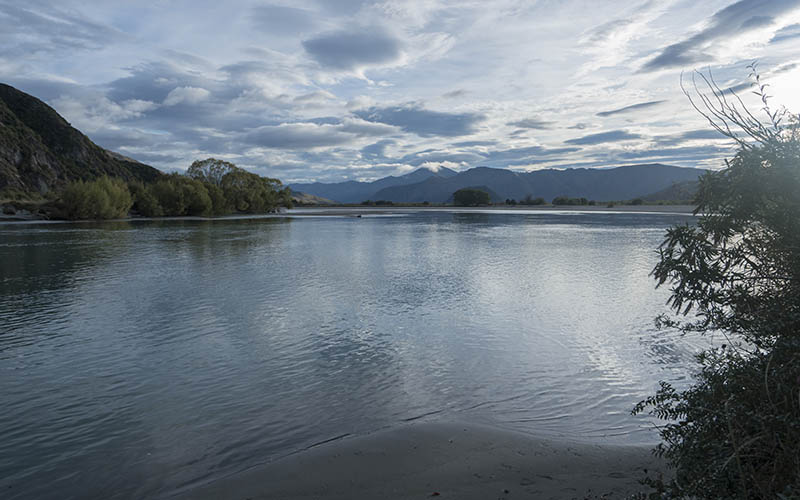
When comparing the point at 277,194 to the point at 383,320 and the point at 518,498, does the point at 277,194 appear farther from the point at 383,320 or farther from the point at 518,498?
the point at 518,498

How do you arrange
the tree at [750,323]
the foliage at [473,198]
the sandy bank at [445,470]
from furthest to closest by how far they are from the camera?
the foliage at [473,198]
the sandy bank at [445,470]
the tree at [750,323]

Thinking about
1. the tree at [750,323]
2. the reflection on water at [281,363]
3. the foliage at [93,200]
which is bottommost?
the reflection on water at [281,363]

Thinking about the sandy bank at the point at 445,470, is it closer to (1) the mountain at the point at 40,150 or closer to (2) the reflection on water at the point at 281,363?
(2) the reflection on water at the point at 281,363

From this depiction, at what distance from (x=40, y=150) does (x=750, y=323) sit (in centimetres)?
13496

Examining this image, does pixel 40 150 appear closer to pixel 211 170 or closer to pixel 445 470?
pixel 211 170

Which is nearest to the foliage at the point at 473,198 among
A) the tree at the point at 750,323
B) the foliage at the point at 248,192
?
the foliage at the point at 248,192

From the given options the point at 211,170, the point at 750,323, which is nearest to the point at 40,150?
the point at 211,170

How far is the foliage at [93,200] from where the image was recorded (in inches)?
2598

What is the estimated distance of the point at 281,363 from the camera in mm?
9289

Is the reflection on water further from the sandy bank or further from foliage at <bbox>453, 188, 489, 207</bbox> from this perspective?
foliage at <bbox>453, 188, 489, 207</bbox>

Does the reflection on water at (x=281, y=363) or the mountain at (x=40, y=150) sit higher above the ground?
the mountain at (x=40, y=150)

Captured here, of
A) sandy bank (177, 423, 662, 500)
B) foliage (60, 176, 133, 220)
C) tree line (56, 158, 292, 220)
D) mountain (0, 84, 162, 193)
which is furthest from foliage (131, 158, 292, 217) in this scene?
sandy bank (177, 423, 662, 500)

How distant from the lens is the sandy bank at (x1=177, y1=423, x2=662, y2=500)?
15.7 ft

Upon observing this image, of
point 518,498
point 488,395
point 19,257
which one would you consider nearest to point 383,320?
point 488,395
